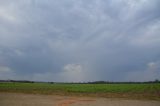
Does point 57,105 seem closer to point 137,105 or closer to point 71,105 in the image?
point 71,105

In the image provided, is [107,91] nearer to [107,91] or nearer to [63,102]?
[107,91]

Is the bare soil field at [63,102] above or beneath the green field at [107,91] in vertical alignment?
beneath

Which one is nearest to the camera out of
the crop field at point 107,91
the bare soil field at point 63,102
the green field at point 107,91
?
the bare soil field at point 63,102

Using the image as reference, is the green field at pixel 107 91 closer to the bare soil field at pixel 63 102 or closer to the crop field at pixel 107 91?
the crop field at pixel 107 91

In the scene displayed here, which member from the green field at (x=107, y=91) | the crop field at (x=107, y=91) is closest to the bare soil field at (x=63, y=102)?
the crop field at (x=107, y=91)

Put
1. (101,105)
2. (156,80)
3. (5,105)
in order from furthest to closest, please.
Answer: (156,80)
(101,105)
(5,105)

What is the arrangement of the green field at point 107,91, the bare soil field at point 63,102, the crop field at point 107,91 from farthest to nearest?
the green field at point 107,91, the crop field at point 107,91, the bare soil field at point 63,102

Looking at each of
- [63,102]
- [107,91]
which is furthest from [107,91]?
[63,102]

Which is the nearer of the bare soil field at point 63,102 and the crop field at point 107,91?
the bare soil field at point 63,102

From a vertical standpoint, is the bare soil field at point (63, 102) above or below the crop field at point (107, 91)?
below

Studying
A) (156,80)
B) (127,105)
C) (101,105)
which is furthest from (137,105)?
(156,80)

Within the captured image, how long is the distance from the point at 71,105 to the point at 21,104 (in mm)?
4851

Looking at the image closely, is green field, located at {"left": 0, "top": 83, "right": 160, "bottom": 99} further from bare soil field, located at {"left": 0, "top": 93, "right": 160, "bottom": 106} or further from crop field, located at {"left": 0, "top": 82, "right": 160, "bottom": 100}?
bare soil field, located at {"left": 0, "top": 93, "right": 160, "bottom": 106}

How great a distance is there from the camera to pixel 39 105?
90.8ft
